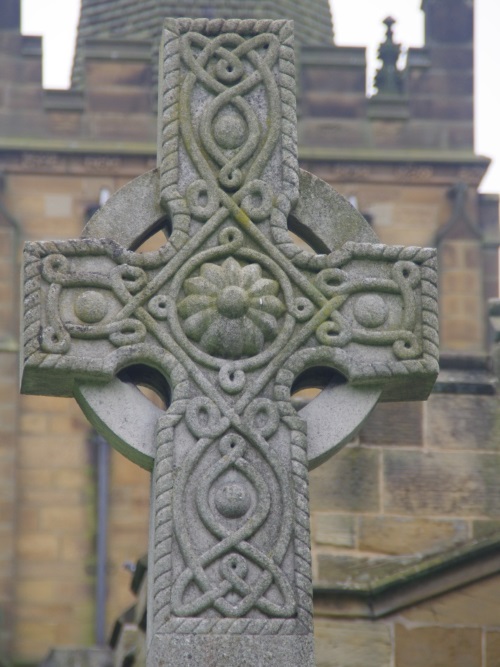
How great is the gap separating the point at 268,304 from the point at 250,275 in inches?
4.7

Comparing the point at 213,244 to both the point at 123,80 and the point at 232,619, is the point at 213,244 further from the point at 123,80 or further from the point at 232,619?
the point at 123,80

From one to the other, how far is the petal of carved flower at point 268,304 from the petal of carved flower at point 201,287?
0.41 feet

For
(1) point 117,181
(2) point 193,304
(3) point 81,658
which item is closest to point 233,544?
(2) point 193,304

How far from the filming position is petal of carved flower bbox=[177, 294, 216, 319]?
7.61 metres

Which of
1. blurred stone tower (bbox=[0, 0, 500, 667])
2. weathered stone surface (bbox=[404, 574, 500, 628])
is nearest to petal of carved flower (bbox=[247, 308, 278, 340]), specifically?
weathered stone surface (bbox=[404, 574, 500, 628])

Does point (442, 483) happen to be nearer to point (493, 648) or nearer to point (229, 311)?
point (493, 648)

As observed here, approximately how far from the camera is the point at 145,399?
7590mm

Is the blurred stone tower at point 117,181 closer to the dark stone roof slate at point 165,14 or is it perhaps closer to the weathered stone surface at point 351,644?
the dark stone roof slate at point 165,14

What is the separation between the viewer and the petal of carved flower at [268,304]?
25.0 ft

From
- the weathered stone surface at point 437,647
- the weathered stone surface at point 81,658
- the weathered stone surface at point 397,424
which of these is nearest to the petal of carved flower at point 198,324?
the weathered stone surface at point 437,647

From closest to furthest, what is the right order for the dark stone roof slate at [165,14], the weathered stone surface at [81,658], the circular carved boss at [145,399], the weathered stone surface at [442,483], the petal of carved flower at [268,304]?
the circular carved boss at [145,399] < the petal of carved flower at [268,304] < the weathered stone surface at [442,483] < the weathered stone surface at [81,658] < the dark stone roof slate at [165,14]

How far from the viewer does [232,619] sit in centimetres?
723

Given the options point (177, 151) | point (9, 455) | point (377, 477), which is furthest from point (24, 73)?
point (177, 151)

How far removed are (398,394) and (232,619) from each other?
1061mm
